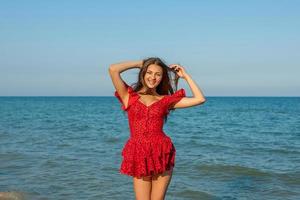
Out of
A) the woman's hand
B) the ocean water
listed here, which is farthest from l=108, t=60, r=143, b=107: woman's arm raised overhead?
the ocean water

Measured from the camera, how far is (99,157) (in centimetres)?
1354

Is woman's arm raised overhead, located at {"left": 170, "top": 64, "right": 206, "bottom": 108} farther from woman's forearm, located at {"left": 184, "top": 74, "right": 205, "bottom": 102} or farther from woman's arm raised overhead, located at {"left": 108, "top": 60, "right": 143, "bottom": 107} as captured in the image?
woman's arm raised overhead, located at {"left": 108, "top": 60, "right": 143, "bottom": 107}

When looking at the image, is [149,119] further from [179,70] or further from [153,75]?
[179,70]

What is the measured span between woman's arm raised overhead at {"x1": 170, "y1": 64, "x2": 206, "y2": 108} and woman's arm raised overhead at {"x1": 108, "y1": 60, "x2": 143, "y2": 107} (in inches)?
18.4

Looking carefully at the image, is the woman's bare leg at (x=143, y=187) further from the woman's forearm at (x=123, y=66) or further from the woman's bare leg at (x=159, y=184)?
the woman's forearm at (x=123, y=66)

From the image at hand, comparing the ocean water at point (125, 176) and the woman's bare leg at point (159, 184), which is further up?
the woman's bare leg at point (159, 184)

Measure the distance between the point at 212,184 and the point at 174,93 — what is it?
5.61m

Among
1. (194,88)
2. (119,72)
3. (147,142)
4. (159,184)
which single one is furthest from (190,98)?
→ (159,184)

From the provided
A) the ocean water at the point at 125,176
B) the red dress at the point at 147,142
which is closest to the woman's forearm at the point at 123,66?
the red dress at the point at 147,142

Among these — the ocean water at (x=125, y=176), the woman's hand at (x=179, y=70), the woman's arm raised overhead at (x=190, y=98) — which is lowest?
the ocean water at (x=125, y=176)

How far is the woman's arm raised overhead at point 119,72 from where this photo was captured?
470 centimetres

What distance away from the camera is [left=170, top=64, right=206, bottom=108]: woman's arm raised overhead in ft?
15.8

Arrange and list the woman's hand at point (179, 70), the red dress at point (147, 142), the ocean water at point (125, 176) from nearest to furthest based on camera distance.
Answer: the red dress at point (147, 142) → the woman's hand at point (179, 70) → the ocean water at point (125, 176)

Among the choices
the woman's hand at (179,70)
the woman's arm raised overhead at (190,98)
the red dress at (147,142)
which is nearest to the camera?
the red dress at (147,142)
